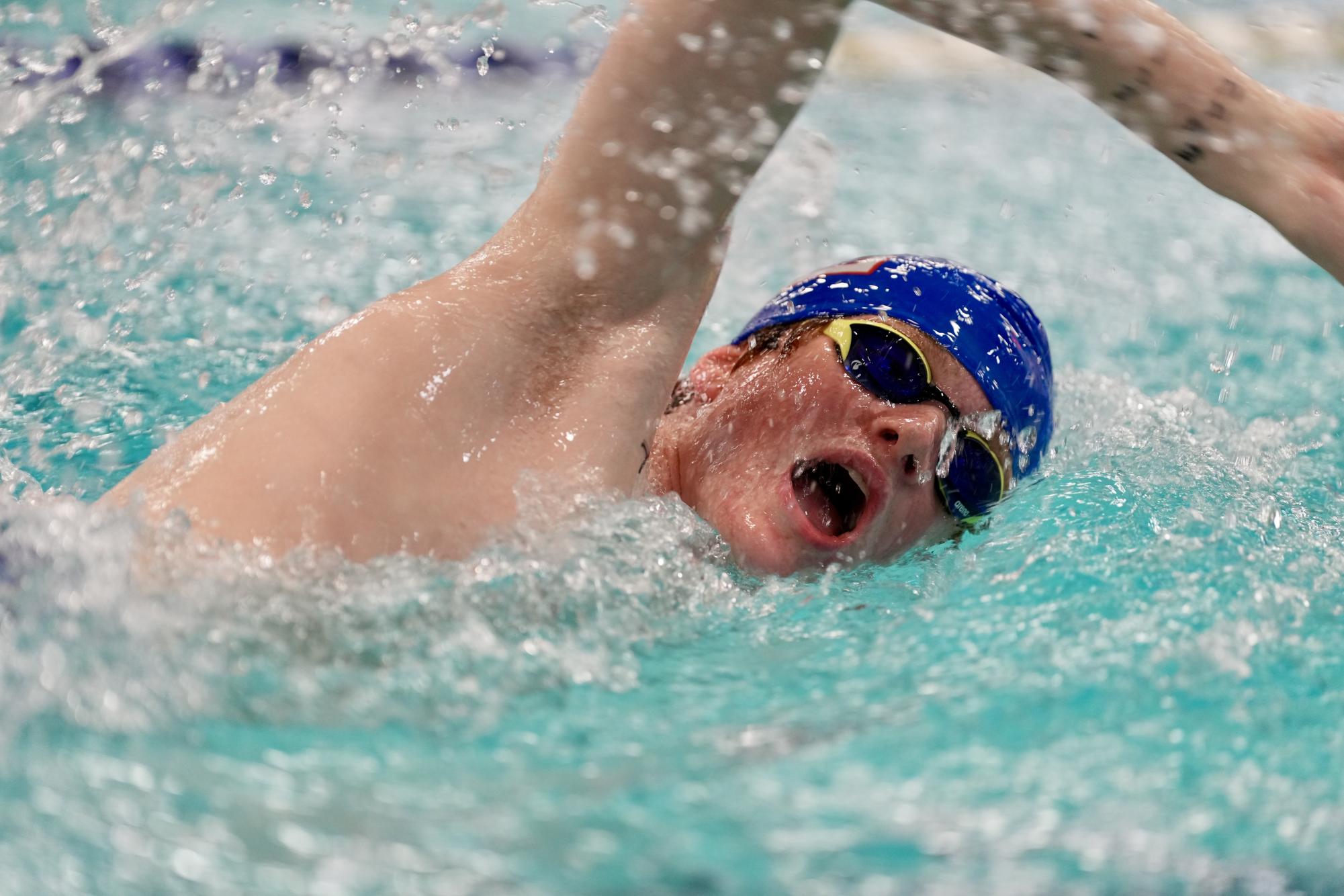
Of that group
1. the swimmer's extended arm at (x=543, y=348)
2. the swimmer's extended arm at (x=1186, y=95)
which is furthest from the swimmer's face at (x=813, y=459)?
the swimmer's extended arm at (x=1186, y=95)

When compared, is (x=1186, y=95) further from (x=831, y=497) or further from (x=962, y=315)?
(x=831, y=497)

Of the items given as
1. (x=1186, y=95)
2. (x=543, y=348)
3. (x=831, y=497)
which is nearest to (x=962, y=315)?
(x=831, y=497)

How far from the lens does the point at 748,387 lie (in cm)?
142

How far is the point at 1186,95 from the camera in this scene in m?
1.16

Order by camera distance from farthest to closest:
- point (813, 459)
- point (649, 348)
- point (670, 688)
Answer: point (813, 459) → point (649, 348) → point (670, 688)

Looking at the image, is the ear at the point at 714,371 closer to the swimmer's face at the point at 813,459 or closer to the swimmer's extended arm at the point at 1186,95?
the swimmer's face at the point at 813,459

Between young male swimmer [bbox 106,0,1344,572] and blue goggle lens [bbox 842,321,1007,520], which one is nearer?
young male swimmer [bbox 106,0,1344,572]

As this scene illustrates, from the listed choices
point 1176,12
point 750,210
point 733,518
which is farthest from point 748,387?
point 1176,12

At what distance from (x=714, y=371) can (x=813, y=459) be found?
213mm

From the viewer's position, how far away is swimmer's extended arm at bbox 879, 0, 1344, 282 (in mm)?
1139

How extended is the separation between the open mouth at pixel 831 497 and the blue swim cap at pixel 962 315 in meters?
0.19

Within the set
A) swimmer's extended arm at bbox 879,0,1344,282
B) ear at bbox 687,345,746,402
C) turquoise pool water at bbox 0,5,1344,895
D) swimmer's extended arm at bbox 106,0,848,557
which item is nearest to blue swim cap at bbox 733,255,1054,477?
ear at bbox 687,345,746,402

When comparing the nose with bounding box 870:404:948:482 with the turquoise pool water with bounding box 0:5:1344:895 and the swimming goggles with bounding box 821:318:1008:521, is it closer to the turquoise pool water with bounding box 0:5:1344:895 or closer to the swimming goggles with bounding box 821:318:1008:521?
the swimming goggles with bounding box 821:318:1008:521

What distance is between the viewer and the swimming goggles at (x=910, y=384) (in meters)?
1.40
